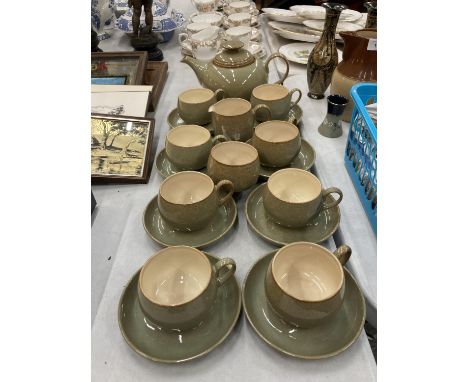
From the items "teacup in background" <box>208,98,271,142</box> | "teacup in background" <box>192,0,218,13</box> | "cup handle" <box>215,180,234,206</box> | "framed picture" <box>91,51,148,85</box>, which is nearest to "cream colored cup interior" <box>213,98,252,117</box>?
"teacup in background" <box>208,98,271,142</box>

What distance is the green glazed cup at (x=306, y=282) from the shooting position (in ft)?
1.45

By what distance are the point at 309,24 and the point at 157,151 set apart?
2.60 ft

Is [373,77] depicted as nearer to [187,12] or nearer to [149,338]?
[149,338]

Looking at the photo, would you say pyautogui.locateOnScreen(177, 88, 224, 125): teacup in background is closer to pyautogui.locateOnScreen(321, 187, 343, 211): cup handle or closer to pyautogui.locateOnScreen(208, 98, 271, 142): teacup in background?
pyautogui.locateOnScreen(208, 98, 271, 142): teacup in background

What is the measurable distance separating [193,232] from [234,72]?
1.48 ft

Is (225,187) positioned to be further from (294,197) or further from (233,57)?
(233,57)

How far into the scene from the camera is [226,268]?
1.70 feet

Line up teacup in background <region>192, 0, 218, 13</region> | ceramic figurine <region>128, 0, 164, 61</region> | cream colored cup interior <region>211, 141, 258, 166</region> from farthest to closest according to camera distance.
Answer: teacup in background <region>192, 0, 218, 13</region> → ceramic figurine <region>128, 0, 164, 61</region> → cream colored cup interior <region>211, 141, 258, 166</region>

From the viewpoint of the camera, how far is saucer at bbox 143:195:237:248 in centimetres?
61

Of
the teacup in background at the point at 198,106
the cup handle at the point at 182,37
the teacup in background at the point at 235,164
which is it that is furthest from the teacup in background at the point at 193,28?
the teacup in background at the point at 235,164

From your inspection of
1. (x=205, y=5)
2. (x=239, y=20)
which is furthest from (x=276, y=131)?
(x=205, y=5)

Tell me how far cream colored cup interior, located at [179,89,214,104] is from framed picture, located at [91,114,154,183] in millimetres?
105
